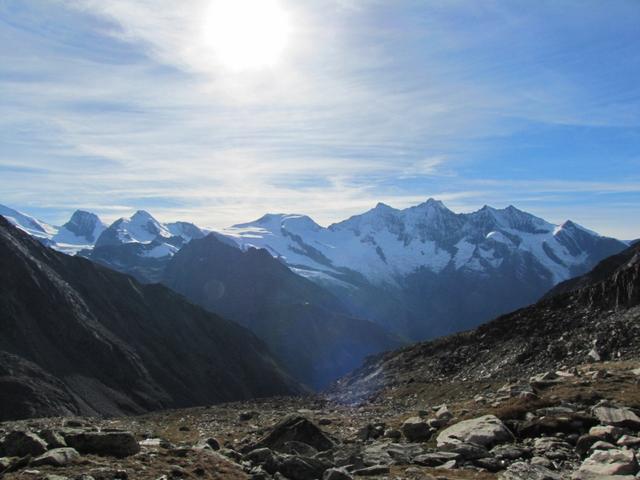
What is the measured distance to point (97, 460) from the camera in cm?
2050

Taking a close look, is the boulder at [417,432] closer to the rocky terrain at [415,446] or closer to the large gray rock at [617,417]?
the rocky terrain at [415,446]

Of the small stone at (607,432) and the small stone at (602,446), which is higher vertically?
the small stone at (607,432)

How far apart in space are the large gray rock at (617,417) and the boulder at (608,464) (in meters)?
4.57

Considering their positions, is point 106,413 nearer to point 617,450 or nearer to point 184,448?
point 184,448

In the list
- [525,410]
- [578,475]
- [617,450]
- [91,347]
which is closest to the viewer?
[578,475]

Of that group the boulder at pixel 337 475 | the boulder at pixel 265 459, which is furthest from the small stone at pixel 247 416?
the boulder at pixel 337 475

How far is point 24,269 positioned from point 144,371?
48.0 meters

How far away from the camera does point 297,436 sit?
30.4 metres

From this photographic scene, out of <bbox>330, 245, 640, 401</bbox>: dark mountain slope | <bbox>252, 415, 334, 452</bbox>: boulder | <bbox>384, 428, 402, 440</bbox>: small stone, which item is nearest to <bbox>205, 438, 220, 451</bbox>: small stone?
<bbox>252, 415, 334, 452</bbox>: boulder

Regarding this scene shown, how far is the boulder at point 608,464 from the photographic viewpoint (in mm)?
18469

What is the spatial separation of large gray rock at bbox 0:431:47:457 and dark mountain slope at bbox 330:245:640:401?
4493 cm

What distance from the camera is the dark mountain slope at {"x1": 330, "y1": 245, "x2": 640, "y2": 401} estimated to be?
58906 millimetres

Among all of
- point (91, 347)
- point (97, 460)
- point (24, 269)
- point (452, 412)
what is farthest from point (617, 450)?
point (24, 269)

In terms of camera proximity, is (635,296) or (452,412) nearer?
(452,412)
